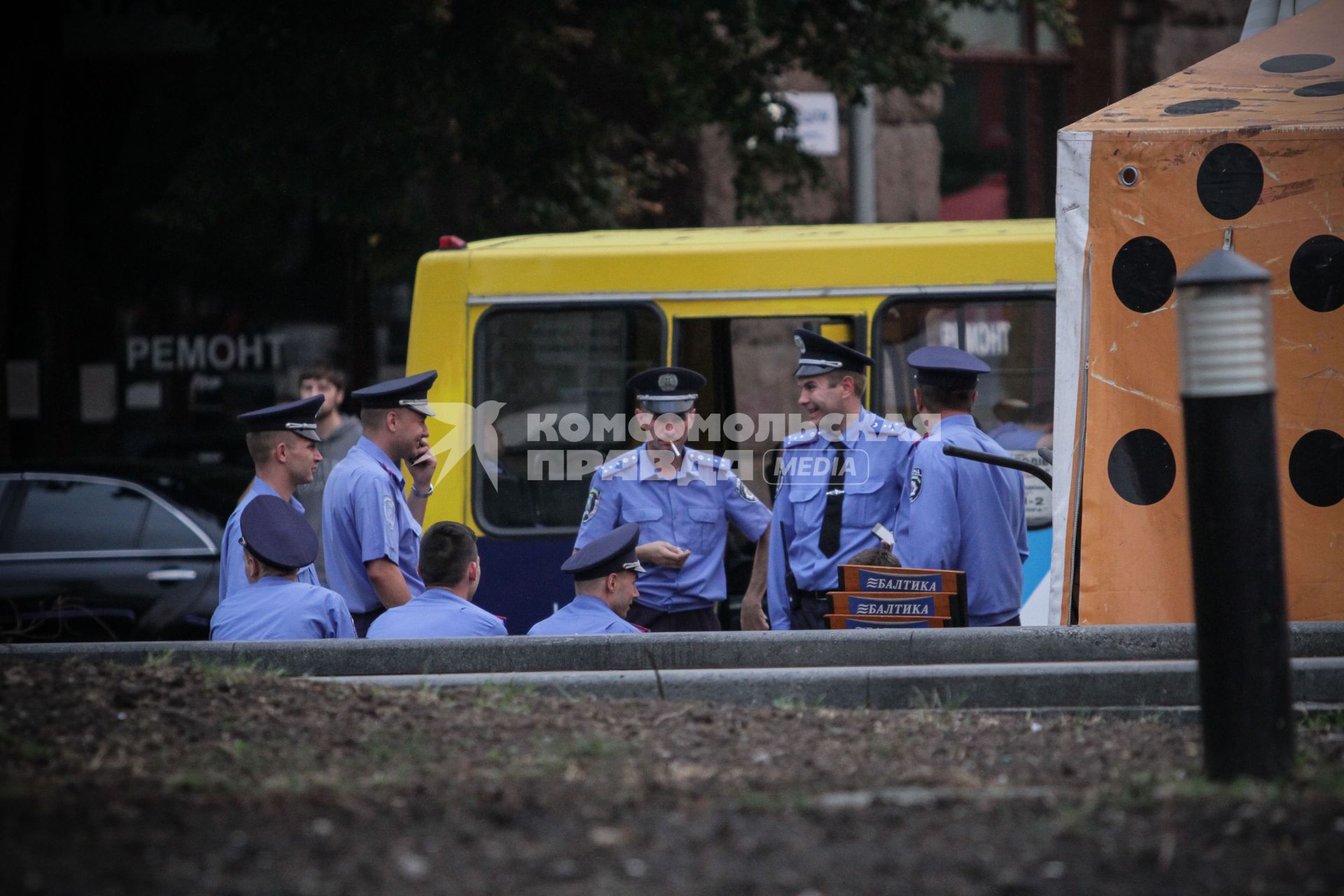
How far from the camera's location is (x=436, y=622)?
4.93 m

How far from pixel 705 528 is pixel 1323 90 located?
294 centimetres

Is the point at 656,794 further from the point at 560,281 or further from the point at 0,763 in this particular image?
the point at 560,281

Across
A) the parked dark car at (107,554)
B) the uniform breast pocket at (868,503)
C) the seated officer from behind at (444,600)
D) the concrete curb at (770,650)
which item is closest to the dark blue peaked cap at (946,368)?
the uniform breast pocket at (868,503)

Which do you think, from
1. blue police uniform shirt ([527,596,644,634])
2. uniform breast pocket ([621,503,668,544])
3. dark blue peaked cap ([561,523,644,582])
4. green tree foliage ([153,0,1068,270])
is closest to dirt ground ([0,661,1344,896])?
blue police uniform shirt ([527,596,644,634])

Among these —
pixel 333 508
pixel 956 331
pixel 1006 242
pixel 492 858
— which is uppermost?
pixel 1006 242

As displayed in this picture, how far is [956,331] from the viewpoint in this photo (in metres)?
6.36

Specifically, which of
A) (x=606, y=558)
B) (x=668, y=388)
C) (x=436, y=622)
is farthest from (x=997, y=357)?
(x=436, y=622)

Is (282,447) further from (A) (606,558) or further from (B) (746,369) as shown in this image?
(B) (746,369)

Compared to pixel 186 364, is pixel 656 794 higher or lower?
lower

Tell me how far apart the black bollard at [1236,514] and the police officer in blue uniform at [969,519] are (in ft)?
7.58

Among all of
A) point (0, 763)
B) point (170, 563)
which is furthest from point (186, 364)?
point (0, 763)

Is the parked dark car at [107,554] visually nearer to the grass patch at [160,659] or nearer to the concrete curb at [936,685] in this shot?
the grass patch at [160,659]

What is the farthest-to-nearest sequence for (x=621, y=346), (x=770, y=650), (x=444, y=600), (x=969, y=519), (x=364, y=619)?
(x=621, y=346) < (x=364, y=619) < (x=969, y=519) < (x=444, y=600) < (x=770, y=650)

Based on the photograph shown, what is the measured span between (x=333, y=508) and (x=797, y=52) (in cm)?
533
